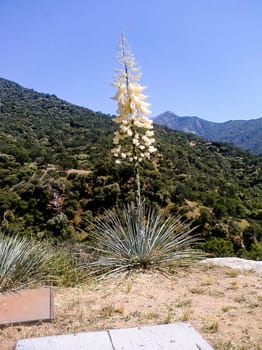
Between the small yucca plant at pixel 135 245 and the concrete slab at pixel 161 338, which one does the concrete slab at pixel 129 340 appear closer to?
the concrete slab at pixel 161 338

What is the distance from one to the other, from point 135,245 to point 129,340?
2.43 m

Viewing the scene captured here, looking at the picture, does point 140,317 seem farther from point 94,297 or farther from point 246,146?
point 246,146

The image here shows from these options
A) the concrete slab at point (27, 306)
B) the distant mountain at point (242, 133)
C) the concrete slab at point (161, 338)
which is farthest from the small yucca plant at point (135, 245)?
Answer: the distant mountain at point (242, 133)

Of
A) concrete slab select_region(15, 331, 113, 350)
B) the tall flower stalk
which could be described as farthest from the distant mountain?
concrete slab select_region(15, 331, 113, 350)

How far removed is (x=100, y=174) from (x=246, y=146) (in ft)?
320

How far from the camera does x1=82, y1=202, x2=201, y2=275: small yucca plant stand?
520 cm

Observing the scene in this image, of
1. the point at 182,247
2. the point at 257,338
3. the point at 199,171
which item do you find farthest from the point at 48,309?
the point at 199,171

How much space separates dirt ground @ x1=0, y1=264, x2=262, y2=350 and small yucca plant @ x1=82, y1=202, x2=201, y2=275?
23 centimetres

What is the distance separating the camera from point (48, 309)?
3.53 metres

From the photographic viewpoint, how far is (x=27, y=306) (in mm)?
3621

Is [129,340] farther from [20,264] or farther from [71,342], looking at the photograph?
[20,264]

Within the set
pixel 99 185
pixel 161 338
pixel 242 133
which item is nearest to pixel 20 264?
pixel 161 338

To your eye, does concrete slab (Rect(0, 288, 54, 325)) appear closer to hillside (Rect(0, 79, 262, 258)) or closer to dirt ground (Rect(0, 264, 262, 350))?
dirt ground (Rect(0, 264, 262, 350))

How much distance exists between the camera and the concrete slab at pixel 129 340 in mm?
2762
